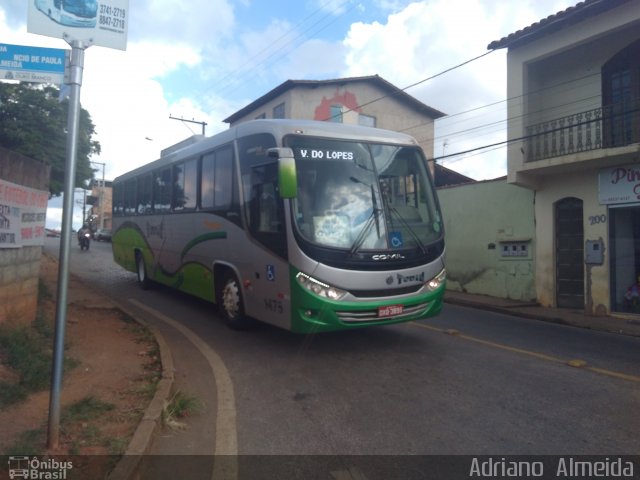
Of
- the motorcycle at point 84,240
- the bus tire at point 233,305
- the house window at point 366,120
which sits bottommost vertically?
the bus tire at point 233,305

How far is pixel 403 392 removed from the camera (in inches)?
212

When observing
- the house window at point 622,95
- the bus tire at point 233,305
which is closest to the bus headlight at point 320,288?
the bus tire at point 233,305

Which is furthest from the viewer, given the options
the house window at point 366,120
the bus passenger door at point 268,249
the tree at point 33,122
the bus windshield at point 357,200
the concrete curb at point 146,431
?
the house window at point 366,120

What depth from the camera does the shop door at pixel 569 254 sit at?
1280cm

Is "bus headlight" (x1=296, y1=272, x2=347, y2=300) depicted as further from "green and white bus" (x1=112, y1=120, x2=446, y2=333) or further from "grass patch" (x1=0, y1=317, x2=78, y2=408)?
"grass patch" (x1=0, y1=317, x2=78, y2=408)

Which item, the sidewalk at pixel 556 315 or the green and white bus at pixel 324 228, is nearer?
the green and white bus at pixel 324 228

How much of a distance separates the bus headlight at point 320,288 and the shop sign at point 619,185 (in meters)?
8.66

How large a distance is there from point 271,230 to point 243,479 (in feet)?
12.1

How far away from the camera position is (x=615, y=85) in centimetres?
1249

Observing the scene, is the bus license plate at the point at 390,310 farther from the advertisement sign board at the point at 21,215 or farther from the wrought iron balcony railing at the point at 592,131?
the wrought iron balcony railing at the point at 592,131

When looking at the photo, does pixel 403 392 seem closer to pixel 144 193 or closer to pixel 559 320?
pixel 559 320

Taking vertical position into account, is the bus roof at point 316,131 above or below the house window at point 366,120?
below

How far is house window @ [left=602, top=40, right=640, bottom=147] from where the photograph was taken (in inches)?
470

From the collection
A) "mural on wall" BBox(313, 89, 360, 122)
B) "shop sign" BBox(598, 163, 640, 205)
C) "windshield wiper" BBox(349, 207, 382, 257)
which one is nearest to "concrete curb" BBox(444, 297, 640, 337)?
"shop sign" BBox(598, 163, 640, 205)
